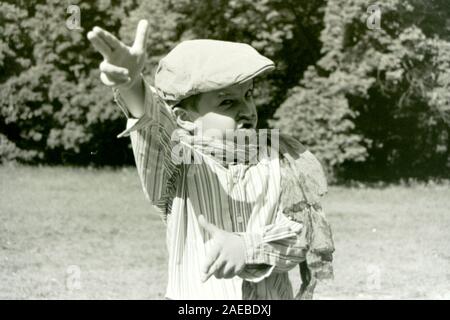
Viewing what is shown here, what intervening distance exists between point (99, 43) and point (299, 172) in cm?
67

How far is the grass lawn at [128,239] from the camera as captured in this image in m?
6.52

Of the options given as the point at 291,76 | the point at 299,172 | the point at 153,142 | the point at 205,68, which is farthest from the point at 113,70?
the point at 291,76

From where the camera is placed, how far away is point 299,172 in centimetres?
183

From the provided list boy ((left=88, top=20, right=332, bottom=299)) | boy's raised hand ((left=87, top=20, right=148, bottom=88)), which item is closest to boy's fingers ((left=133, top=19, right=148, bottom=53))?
boy's raised hand ((left=87, top=20, right=148, bottom=88))

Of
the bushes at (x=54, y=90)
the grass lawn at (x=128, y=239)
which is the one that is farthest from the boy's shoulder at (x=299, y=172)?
the bushes at (x=54, y=90)

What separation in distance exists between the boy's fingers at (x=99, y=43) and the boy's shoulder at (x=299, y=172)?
23.5 inches

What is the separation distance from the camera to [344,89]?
35.6 feet

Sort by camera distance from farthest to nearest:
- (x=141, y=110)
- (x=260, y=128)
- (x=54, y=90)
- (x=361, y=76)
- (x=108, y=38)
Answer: (x=54, y=90) → (x=361, y=76) → (x=260, y=128) → (x=141, y=110) → (x=108, y=38)

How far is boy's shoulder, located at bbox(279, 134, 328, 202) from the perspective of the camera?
70.6 inches

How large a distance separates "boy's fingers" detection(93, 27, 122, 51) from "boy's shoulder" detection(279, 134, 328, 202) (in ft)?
1.95

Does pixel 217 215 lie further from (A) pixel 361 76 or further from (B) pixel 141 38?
(A) pixel 361 76

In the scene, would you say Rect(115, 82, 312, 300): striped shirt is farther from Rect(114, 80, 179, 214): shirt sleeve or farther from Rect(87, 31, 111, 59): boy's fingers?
Rect(87, 31, 111, 59): boy's fingers

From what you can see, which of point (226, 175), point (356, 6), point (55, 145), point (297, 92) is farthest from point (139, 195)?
point (226, 175)
